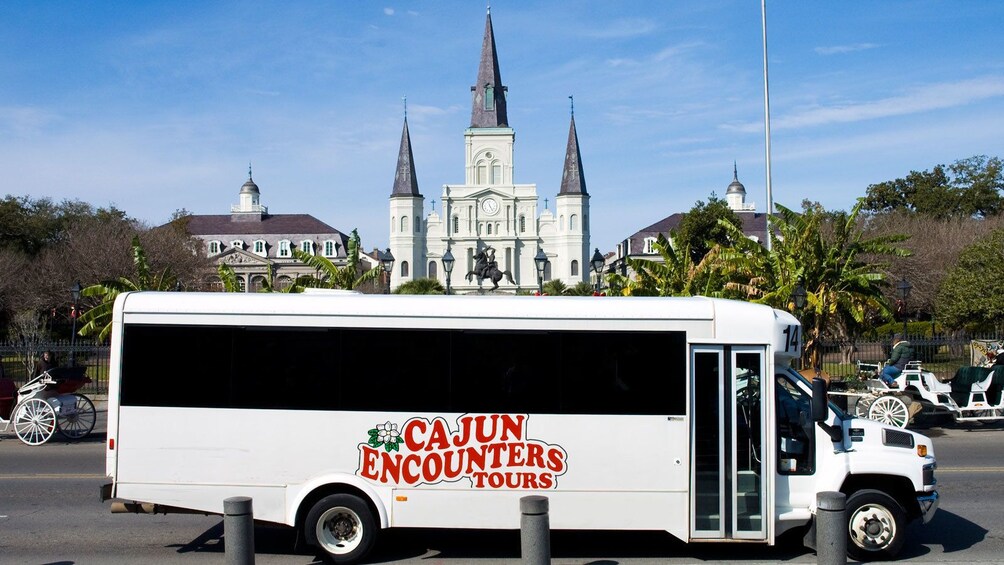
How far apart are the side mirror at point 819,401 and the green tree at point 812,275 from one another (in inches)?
636

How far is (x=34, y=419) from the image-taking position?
50.8 feet

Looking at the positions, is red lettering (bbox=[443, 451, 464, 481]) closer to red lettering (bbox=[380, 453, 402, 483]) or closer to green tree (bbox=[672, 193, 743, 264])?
red lettering (bbox=[380, 453, 402, 483])

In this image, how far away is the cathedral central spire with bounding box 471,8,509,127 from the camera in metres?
123

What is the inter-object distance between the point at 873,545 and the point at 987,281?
33.1 metres

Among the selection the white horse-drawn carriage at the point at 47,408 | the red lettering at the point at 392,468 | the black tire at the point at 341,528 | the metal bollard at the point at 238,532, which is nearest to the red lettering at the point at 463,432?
the red lettering at the point at 392,468

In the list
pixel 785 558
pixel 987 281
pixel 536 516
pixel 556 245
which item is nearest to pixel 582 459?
pixel 536 516

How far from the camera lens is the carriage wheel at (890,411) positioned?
16.3 m

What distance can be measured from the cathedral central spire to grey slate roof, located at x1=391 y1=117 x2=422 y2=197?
12584 millimetres

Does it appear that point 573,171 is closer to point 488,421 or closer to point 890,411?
point 890,411

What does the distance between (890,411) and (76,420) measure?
49.6 ft

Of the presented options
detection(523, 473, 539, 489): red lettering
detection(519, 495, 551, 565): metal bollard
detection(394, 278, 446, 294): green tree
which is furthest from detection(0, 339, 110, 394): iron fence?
detection(394, 278, 446, 294): green tree

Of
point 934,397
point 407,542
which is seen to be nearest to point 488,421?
point 407,542

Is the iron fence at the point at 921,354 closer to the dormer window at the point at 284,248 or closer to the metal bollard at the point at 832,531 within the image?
the metal bollard at the point at 832,531

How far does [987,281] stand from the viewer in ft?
119
